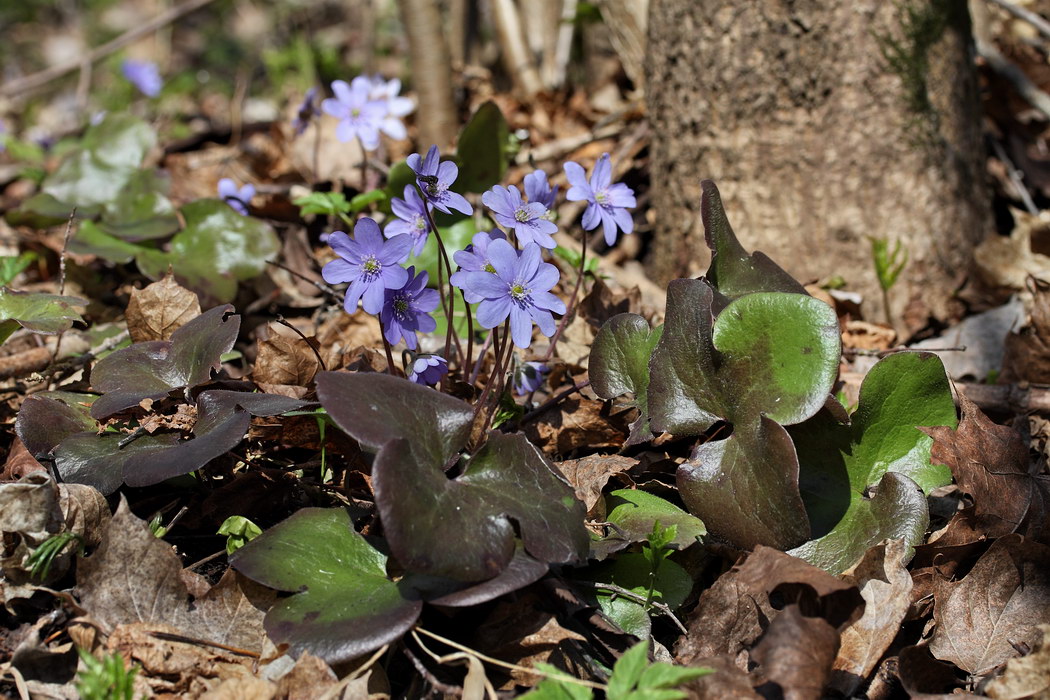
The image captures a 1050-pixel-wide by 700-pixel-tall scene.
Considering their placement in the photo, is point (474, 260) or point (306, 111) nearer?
point (474, 260)

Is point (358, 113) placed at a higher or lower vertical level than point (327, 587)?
higher

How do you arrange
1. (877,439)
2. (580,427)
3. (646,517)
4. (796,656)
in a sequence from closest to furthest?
(796,656) → (646,517) → (877,439) → (580,427)

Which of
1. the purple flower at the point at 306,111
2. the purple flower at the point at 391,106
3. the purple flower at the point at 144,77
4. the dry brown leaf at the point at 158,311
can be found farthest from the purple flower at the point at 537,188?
the purple flower at the point at 144,77

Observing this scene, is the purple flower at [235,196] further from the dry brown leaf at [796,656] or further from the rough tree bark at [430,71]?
the dry brown leaf at [796,656]

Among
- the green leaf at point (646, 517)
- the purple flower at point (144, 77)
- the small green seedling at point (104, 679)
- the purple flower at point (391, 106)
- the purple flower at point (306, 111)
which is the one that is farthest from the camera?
the purple flower at point (144, 77)

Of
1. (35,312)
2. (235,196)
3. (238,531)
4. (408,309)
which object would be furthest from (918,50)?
(35,312)

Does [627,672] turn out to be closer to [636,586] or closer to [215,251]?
[636,586]

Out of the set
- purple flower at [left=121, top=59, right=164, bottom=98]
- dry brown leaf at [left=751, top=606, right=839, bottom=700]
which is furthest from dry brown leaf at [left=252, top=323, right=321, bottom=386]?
purple flower at [left=121, top=59, right=164, bottom=98]
